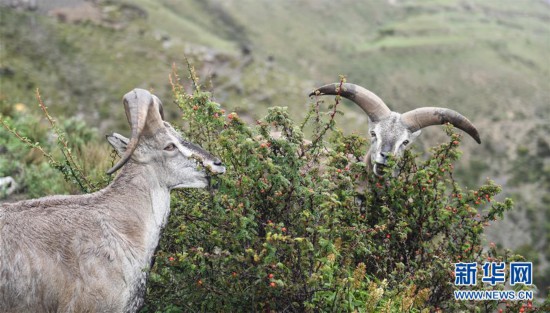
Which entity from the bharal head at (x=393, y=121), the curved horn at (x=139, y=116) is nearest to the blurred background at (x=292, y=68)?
the bharal head at (x=393, y=121)

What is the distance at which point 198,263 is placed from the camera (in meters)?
5.00

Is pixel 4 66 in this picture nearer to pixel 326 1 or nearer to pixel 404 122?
pixel 404 122

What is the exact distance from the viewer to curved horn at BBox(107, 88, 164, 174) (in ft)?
15.0

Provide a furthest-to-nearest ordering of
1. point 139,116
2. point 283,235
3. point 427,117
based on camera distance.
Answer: point 427,117 → point 283,235 → point 139,116

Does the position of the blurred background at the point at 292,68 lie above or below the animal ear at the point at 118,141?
above

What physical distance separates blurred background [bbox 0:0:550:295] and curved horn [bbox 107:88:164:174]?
103cm

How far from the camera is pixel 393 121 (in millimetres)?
8258

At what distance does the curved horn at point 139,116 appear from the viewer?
15.0 feet

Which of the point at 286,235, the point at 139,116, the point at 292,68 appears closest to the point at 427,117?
the point at 286,235

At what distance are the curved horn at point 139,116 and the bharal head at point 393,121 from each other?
10.4 ft

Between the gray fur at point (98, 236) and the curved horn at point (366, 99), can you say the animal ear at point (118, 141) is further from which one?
the curved horn at point (366, 99)

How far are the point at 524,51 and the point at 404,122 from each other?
80.2m

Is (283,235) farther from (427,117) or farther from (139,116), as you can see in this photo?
(427,117)

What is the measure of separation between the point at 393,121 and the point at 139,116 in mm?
4652
